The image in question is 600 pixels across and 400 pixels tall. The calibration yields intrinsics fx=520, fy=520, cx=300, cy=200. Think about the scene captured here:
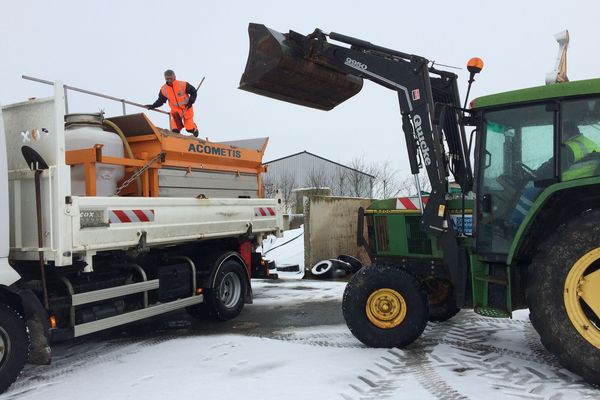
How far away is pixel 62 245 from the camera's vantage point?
14.3 ft

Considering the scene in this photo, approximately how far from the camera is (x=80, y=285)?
4867mm

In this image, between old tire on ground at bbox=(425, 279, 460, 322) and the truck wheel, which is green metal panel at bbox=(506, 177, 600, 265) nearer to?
old tire on ground at bbox=(425, 279, 460, 322)

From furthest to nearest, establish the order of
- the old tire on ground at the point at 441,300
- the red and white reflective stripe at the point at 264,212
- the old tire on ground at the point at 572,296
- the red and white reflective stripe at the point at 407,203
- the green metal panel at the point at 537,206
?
the red and white reflective stripe at the point at 264,212 < the old tire on ground at the point at 441,300 < the red and white reflective stripe at the point at 407,203 < the green metal panel at the point at 537,206 < the old tire on ground at the point at 572,296

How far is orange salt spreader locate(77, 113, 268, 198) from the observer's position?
19.3ft

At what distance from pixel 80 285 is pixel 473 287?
3632mm

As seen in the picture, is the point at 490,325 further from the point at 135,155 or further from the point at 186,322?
the point at 135,155

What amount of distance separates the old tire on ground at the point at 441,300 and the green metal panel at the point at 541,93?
2173 mm

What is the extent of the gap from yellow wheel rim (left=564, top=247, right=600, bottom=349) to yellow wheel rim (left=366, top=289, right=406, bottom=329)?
150 centimetres

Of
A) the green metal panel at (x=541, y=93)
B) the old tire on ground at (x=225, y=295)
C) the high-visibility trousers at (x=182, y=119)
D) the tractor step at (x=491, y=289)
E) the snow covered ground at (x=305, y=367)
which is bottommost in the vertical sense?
the snow covered ground at (x=305, y=367)

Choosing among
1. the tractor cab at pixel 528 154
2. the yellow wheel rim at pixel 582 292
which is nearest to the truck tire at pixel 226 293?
the tractor cab at pixel 528 154

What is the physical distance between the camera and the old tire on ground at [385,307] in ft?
16.1

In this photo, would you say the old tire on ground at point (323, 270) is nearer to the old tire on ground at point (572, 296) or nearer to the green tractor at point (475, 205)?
the green tractor at point (475, 205)

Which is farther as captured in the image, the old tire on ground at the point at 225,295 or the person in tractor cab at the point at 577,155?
the old tire on ground at the point at 225,295

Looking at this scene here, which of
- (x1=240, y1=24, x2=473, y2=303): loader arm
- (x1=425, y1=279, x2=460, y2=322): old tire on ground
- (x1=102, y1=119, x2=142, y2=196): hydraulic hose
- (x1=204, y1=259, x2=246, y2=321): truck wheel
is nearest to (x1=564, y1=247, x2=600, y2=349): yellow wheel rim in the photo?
(x1=240, y1=24, x2=473, y2=303): loader arm
